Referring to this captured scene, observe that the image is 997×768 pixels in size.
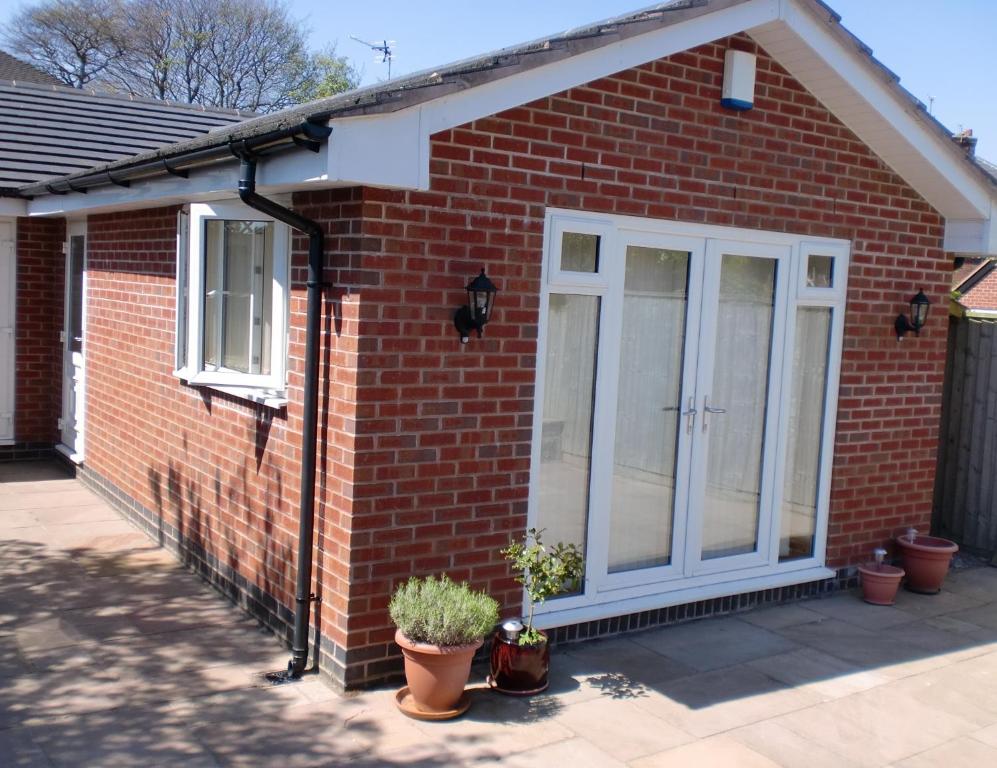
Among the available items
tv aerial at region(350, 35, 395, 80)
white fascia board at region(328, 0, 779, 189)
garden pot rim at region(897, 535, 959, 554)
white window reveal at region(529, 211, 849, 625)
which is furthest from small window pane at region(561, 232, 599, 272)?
tv aerial at region(350, 35, 395, 80)

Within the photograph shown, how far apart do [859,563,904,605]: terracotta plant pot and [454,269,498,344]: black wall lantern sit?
358 centimetres

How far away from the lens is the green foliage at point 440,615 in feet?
15.7

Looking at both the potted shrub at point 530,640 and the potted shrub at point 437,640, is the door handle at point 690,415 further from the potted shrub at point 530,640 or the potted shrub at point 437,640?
Answer: the potted shrub at point 437,640

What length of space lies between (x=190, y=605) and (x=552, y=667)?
235cm

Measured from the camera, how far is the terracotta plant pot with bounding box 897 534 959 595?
7.31 metres

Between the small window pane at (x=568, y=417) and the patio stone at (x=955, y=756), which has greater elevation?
the small window pane at (x=568, y=417)

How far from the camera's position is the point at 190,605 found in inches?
250

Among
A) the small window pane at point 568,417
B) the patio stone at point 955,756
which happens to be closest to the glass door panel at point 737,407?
the small window pane at point 568,417

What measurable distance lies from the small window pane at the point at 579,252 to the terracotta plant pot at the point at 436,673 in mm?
2159

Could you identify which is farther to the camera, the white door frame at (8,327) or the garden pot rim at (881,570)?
the white door frame at (8,327)

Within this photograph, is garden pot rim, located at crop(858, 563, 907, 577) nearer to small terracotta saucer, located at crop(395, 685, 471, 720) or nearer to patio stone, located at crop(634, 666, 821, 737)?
patio stone, located at crop(634, 666, 821, 737)

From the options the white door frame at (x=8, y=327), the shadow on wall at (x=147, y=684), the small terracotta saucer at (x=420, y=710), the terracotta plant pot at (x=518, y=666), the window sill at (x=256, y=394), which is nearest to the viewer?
the shadow on wall at (x=147, y=684)

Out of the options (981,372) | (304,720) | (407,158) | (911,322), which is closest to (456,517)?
(304,720)

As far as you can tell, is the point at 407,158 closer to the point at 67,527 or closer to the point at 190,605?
the point at 190,605
